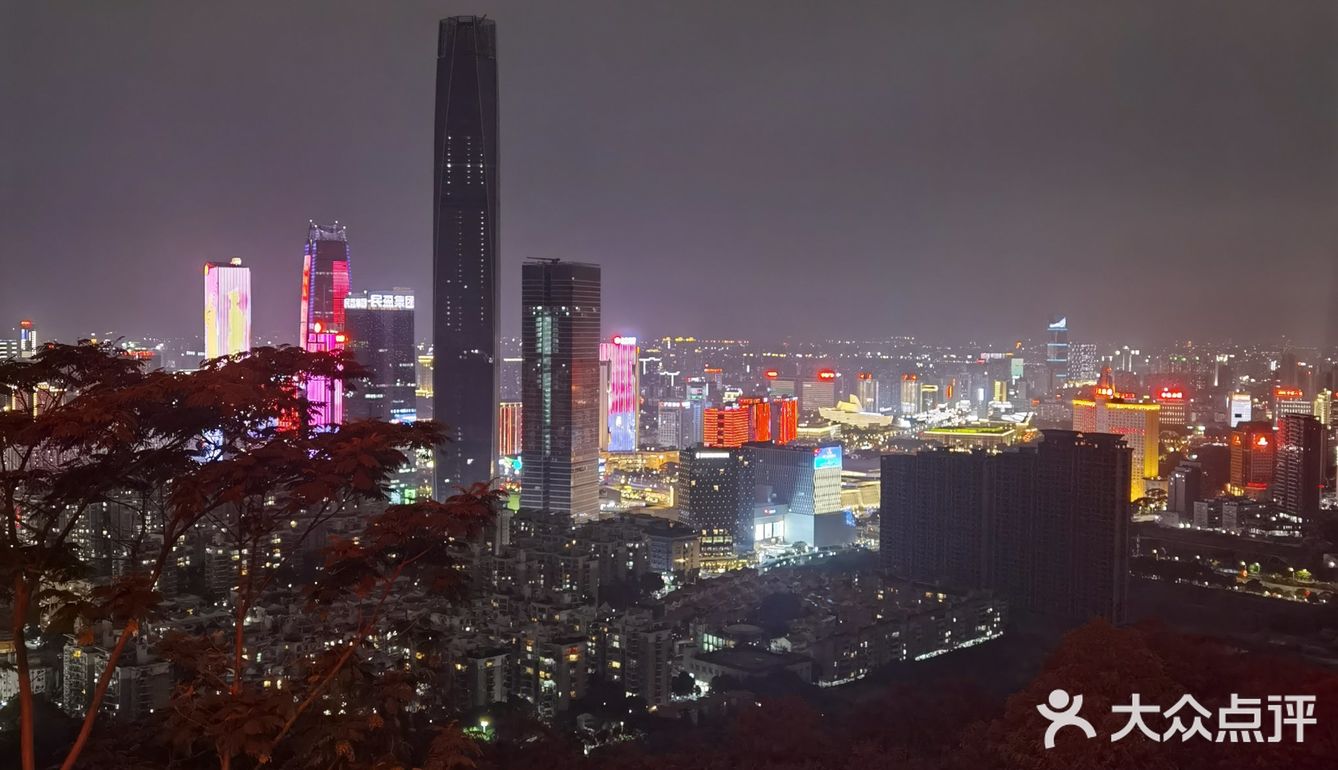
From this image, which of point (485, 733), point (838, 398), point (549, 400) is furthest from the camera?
point (838, 398)

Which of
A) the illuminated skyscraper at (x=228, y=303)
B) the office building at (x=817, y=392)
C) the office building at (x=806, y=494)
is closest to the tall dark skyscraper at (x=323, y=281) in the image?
the illuminated skyscraper at (x=228, y=303)

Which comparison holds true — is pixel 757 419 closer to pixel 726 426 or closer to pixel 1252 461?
pixel 726 426

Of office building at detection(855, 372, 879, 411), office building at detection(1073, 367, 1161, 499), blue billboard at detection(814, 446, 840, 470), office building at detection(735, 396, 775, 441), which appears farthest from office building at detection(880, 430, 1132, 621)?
office building at detection(855, 372, 879, 411)

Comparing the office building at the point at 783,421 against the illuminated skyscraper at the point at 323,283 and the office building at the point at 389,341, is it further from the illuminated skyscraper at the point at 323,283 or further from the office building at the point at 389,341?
the illuminated skyscraper at the point at 323,283

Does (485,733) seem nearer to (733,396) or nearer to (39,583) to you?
(39,583)

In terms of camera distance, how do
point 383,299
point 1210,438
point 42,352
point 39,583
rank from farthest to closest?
point 383,299 < point 1210,438 < point 42,352 < point 39,583

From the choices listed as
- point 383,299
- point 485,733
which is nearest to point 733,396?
point 383,299
